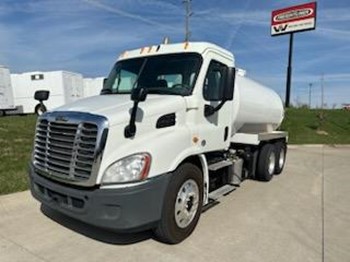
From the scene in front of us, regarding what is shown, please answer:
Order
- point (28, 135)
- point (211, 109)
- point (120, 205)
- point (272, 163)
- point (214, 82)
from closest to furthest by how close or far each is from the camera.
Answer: point (120, 205)
point (211, 109)
point (214, 82)
point (272, 163)
point (28, 135)

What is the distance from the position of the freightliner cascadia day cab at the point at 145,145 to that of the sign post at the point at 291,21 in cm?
2647

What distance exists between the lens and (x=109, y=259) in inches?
162

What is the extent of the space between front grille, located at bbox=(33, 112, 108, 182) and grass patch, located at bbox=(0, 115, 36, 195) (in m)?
2.69

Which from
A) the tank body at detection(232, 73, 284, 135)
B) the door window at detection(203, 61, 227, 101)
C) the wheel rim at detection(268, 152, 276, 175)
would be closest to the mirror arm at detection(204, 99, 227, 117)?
the door window at detection(203, 61, 227, 101)

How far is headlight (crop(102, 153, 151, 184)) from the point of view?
4012 millimetres

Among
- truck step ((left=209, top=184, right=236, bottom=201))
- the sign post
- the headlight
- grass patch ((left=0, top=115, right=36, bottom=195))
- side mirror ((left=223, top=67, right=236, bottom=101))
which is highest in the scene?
the sign post

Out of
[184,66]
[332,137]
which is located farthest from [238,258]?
[332,137]

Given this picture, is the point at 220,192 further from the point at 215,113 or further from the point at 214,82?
the point at 214,82

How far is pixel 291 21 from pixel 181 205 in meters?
31.2

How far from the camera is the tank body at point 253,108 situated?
6830mm

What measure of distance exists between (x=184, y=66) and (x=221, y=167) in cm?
180

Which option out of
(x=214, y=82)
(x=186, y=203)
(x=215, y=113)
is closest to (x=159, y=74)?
(x=214, y=82)

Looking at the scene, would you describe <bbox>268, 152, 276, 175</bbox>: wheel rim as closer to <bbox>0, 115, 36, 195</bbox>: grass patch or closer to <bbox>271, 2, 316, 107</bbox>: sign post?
<bbox>0, 115, 36, 195</bbox>: grass patch

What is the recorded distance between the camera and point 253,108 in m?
7.51
